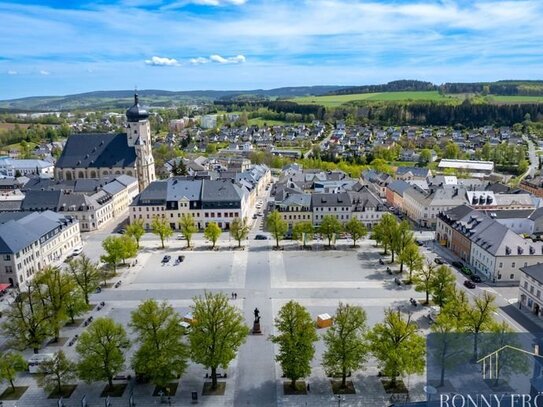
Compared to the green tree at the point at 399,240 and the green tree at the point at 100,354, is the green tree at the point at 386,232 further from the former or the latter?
the green tree at the point at 100,354

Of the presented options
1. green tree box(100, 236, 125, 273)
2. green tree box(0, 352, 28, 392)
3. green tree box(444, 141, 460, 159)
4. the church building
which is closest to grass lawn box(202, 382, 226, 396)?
green tree box(0, 352, 28, 392)

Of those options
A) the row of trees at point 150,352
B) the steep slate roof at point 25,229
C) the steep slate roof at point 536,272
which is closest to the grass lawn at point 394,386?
the row of trees at point 150,352

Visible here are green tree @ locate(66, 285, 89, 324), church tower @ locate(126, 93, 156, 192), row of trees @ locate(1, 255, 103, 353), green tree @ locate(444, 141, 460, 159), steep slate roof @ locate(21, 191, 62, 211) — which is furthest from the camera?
green tree @ locate(444, 141, 460, 159)

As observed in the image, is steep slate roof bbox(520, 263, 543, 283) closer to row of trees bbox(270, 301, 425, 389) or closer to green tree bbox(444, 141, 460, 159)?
row of trees bbox(270, 301, 425, 389)

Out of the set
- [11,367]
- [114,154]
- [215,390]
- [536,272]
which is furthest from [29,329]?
[114,154]

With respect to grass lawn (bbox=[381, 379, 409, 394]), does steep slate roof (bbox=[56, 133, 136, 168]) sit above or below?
above

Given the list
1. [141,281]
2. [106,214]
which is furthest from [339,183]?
[141,281]
